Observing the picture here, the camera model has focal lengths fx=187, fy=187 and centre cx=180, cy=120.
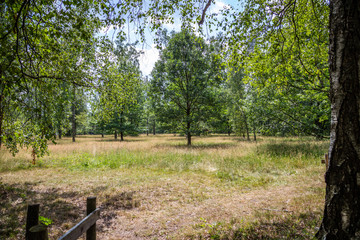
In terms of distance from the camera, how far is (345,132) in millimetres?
2617

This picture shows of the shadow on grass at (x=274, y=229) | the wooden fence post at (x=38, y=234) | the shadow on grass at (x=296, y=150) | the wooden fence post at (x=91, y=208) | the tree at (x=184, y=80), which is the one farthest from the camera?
the tree at (x=184, y=80)

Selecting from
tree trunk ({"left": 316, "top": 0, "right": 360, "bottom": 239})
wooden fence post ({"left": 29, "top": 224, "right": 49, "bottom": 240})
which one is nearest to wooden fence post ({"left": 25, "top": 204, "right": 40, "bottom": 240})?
wooden fence post ({"left": 29, "top": 224, "right": 49, "bottom": 240})

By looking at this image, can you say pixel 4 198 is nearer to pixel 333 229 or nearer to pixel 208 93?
pixel 333 229

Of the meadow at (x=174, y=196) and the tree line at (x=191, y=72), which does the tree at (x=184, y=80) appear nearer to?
the tree line at (x=191, y=72)

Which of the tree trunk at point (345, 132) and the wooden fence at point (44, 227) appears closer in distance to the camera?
the wooden fence at point (44, 227)

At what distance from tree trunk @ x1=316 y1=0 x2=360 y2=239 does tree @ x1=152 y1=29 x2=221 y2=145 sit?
52.7 ft

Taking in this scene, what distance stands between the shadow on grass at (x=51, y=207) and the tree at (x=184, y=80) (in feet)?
43.7

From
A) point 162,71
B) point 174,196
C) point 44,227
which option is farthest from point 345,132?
point 162,71

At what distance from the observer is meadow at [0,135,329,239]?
4305 millimetres

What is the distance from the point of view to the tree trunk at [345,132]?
2576mm

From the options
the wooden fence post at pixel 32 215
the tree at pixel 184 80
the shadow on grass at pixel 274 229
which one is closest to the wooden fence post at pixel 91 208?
the wooden fence post at pixel 32 215

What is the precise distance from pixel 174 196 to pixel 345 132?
5491 mm

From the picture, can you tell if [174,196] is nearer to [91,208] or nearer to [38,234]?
[91,208]

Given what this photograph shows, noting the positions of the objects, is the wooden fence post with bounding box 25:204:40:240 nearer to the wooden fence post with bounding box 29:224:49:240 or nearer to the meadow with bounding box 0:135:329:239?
the wooden fence post with bounding box 29:224:49:240
